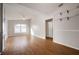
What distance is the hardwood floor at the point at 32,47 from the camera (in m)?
3.33

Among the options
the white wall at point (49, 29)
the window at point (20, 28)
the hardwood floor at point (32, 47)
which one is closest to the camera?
the hardwood floor at point (32, 47)

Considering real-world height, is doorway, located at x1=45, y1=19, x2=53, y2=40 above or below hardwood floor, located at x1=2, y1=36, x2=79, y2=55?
above

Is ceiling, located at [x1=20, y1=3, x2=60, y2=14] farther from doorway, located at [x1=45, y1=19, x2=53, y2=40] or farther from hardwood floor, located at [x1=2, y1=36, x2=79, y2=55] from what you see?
hardwood floor, located at [x1=2, y1=36, x2=79, y2=55]

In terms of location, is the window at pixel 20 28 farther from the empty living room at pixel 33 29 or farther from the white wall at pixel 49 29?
the white wall at pixel 49 29

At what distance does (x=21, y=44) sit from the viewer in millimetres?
3594

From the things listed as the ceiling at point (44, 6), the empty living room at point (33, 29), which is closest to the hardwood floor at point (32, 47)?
the empty living room at point (33, 29)

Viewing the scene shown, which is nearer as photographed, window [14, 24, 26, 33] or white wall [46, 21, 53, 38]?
window [14, 24, 26, 33]

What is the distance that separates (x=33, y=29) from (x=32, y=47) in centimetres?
60

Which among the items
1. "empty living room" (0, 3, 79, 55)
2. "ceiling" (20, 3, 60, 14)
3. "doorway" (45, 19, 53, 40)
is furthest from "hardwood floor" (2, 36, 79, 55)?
"ceiling" (20, 3, 60, 14)

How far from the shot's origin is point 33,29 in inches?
153

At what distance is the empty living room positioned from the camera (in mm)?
3344

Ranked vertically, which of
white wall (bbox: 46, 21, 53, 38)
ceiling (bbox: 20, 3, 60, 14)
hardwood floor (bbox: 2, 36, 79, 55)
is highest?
ceiling (bbox: 20, 3, 60, 14)
